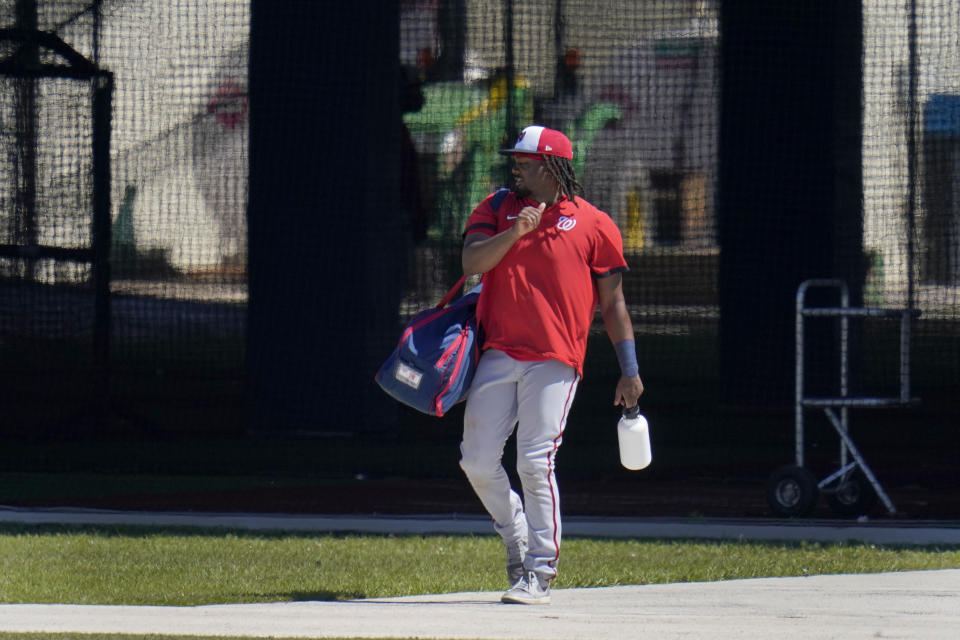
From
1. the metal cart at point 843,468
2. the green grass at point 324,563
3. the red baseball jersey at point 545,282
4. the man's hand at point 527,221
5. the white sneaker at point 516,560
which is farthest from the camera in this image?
the metal cart at point 843,468

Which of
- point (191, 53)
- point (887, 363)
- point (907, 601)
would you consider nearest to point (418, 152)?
point (191, 53)

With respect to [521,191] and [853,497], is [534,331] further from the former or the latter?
[853,497]

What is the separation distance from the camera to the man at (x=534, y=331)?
573cm

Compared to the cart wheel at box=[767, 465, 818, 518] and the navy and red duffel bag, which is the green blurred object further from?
the navy and red duffel bag

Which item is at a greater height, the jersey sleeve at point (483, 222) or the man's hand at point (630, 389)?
the jersey sleeve at point (483, 222)

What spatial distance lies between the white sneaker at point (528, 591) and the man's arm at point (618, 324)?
70 centimetres

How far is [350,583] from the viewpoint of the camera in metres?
6.47

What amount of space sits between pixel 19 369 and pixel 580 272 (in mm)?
8493

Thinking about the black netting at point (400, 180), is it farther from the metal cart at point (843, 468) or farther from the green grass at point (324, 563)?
the green grass at point (324, 563)

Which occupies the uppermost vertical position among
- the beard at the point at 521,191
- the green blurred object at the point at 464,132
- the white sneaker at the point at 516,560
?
the green blurred object at the point at 464,132

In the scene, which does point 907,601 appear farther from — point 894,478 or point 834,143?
point 834,143

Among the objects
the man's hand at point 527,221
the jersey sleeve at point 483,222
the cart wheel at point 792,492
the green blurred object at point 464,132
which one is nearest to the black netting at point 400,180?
the green blurred object at point 464,132

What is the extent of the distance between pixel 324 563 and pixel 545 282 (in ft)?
6.32

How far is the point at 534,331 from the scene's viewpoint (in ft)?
18.7
